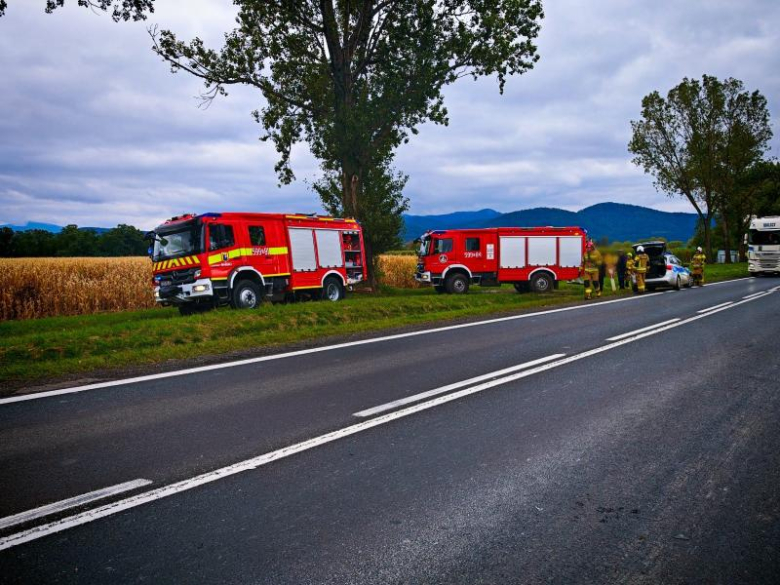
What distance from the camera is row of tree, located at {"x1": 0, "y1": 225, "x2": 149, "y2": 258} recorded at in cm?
5250

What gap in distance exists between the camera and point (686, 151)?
49.3m

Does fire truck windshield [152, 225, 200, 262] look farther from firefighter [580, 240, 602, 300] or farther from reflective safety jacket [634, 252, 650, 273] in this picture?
reflective safety jacket [634, 252, 650, 273]

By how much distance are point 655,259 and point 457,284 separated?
27.7 feet

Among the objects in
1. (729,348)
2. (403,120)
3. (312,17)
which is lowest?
(729,348)

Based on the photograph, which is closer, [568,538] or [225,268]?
[568,538]

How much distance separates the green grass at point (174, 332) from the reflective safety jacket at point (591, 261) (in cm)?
309

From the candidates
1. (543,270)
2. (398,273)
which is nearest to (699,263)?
(543,270)

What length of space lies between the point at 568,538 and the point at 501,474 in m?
0.87

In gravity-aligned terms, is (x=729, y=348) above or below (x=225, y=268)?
below

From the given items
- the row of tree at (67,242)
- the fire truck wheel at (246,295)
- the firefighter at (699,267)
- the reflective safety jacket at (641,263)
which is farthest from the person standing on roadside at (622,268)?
the row of tree at (67,242)

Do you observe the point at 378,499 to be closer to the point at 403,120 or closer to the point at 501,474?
→ the point at 501,474

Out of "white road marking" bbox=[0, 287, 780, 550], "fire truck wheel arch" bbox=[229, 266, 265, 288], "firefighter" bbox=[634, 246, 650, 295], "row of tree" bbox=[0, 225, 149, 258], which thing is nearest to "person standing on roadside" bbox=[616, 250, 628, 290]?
"firefighter" bbox=[634, 246, 650, 295]

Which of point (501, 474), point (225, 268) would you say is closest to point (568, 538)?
point (501, 474)

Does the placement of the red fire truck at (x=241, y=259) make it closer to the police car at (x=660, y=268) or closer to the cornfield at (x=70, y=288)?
the cornfield at (x=70, y=288)
